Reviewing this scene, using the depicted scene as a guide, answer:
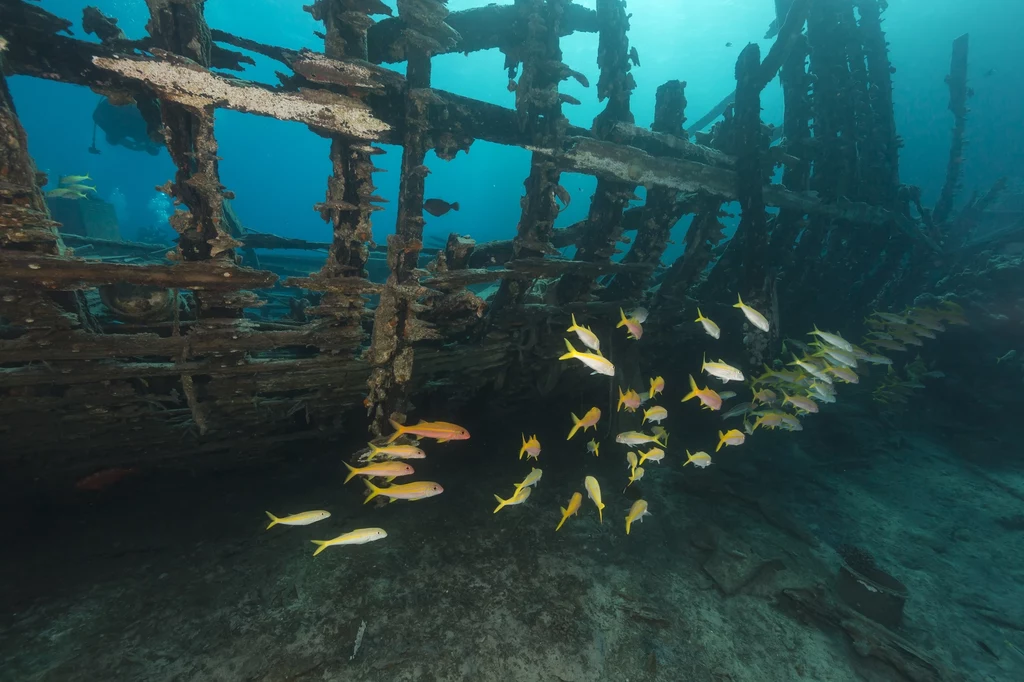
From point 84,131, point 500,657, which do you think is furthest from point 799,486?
point 84,131

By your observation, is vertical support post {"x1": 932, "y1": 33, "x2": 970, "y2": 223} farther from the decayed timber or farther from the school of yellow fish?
the decayed timber

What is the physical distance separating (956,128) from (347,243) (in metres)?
19.5

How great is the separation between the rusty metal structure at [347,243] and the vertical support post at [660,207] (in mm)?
33

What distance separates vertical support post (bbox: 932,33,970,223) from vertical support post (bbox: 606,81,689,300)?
11.7m

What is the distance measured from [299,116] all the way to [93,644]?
5095 mm

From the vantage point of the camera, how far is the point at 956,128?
13211mm

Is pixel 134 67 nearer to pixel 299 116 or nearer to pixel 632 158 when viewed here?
pixel 299 116

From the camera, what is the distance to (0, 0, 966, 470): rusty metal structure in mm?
3557

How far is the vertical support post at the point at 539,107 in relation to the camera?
15.5ft

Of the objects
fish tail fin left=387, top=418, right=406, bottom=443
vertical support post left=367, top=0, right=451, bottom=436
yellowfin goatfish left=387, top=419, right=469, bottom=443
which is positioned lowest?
fish tail fin left=387, top=418, right=406, bottom=443

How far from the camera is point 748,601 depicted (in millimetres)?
4973

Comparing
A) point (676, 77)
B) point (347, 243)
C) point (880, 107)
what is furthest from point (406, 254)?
point (676, 77)

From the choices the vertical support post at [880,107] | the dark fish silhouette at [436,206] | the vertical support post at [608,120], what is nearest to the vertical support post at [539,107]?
the vertical support post at [608,120]

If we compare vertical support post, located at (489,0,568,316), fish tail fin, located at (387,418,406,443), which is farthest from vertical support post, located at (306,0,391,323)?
vertical support post, located at (489,0,568,316)
